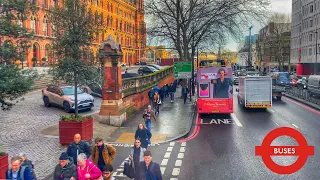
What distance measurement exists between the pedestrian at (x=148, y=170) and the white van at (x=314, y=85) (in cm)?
2615

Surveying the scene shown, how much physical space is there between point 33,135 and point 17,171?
26.9 feet

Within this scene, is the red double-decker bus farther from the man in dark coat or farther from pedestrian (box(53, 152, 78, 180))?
pedestrian (box(53, 152, 78, 180))

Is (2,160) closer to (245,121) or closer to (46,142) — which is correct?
(46,142)

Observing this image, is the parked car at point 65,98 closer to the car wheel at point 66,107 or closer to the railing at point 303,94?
the car wheel at point 66,107

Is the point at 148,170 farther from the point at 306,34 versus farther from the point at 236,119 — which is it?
the point at 306,34

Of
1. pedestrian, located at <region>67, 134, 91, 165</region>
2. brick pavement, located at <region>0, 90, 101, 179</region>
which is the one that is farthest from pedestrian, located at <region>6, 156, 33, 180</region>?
brick pavement, located at <region>0, 90, 101, 179</region>

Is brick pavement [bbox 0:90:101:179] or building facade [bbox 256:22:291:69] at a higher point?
building facade [bbox 256:22:291:69]

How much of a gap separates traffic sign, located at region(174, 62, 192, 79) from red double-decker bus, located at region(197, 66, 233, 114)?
277 inches

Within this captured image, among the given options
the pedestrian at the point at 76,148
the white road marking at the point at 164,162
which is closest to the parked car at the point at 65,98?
the white road marking at the point at 164,162

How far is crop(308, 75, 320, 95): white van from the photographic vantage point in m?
28.9

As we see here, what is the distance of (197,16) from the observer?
32.0 meters

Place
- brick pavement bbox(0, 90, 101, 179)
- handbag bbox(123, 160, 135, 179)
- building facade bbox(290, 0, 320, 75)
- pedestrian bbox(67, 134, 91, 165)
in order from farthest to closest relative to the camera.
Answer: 1. building facade bbox(290, 0, 320, 75)
2. brick pavement bbox(0, 90, 101, 179)
3. pedestrian bbox(67, 134, 91, 165)
4. handbag bbox(123, 160, 135, 179)

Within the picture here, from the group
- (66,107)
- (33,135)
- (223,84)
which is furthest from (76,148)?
(223,84)

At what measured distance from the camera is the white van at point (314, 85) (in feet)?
94.9
